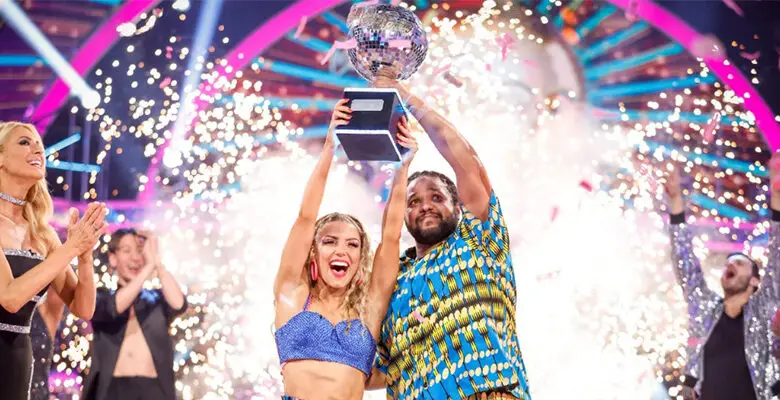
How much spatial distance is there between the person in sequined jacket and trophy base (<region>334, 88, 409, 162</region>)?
2.88 metres

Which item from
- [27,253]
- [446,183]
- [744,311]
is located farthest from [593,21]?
[27,253]

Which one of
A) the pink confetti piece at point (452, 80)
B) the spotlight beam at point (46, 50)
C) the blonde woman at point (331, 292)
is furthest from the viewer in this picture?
the spotlight beam at point (46, 50)

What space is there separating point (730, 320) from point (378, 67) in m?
3.07

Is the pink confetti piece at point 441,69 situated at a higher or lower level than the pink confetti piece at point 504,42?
lower

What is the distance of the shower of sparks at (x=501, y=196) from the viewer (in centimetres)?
561

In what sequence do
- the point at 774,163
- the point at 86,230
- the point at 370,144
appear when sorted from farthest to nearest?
the point at 774,163 → the point at 370,144 → the point at 86,230

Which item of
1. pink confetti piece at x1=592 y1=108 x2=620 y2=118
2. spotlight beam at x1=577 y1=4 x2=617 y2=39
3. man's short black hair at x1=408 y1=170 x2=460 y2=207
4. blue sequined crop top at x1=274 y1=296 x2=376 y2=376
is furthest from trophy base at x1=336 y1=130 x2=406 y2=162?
spotlight beam at x1=577 y1=4 x2=617 y2=39

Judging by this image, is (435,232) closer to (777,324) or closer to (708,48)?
(777,324)

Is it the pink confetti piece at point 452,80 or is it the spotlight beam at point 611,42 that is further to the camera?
the spotlight beam at point 611,42

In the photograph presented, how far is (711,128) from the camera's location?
559 cm

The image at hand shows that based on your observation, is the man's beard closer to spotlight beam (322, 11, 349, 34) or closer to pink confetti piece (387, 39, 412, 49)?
pink confetti piece (387, 39, 412, 49)

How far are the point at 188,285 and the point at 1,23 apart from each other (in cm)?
205

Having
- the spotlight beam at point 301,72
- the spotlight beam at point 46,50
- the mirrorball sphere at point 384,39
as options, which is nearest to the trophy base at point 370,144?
the mirrorball sphere at point 384,39

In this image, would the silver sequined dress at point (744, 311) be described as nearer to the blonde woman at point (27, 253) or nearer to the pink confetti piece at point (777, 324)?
the pink confetti piece at point (777, 324)
